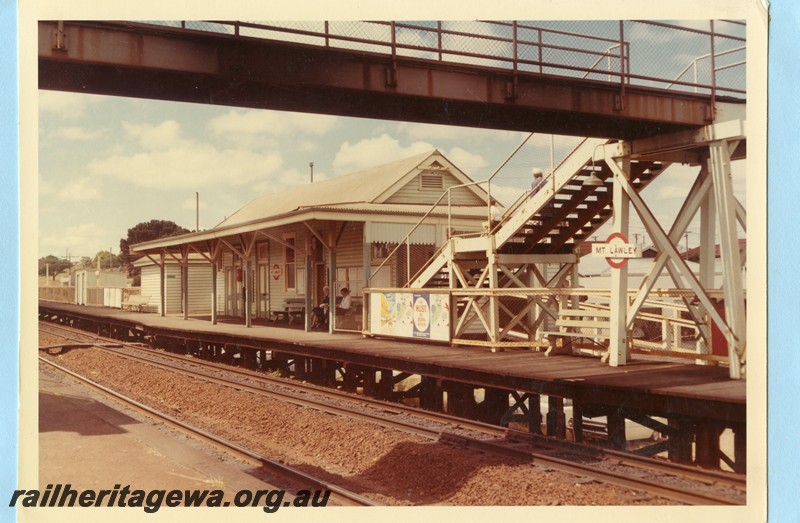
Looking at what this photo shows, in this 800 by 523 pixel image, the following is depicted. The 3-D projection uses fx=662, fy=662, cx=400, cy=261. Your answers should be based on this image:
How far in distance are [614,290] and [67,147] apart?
7.25 m

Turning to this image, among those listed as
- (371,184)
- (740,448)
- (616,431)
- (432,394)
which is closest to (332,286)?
(371,184)

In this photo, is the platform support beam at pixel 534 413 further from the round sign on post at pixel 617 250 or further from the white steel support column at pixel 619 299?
the round sign on post at pixel 617 250

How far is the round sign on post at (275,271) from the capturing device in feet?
73.2

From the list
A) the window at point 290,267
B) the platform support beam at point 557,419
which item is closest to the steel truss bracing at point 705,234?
the platform support beam at point 557,419

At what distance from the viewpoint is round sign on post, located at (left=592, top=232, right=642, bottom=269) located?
869 centimetres

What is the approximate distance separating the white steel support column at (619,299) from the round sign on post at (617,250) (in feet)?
0.76

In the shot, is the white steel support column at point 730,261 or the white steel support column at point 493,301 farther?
the white steel support column at point 493,301

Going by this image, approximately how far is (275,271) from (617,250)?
15519mm

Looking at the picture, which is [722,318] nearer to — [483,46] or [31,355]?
[483,46]

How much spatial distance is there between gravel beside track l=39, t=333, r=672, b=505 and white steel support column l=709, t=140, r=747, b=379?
2328mm

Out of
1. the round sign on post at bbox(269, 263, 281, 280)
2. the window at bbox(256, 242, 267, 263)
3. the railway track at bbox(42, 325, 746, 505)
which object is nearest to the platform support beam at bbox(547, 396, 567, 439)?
the railway track at bbox(42, 325, 746, 505)

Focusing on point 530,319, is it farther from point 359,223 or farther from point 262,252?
point 262,252

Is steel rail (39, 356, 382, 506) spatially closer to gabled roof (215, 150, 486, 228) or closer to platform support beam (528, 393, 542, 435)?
platform support beam (528, 393, 542, 435)

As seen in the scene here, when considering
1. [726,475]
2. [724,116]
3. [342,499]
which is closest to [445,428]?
[342,499]
